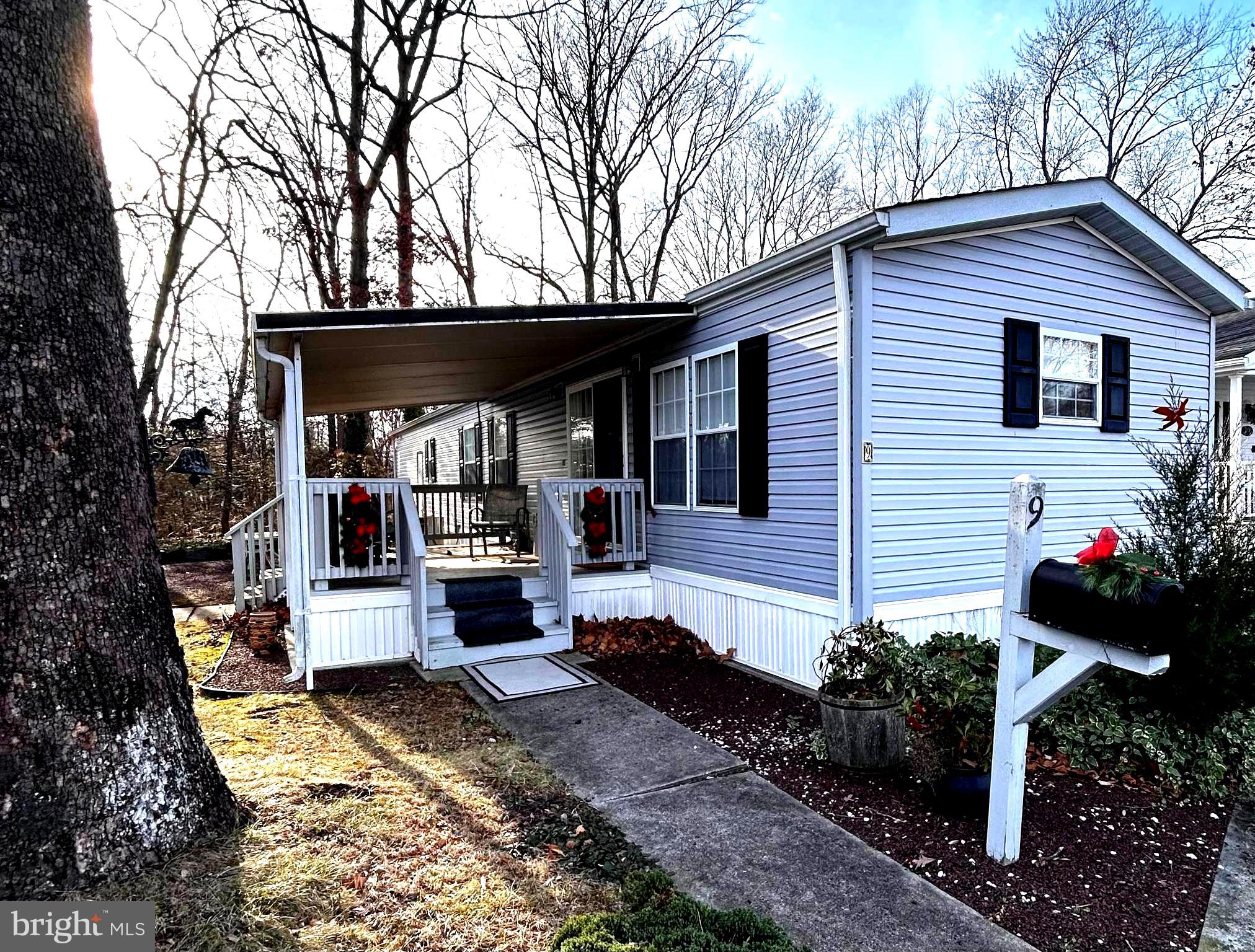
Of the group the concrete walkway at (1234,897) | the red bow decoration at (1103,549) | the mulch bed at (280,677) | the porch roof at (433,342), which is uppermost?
the porch roof at (433,342)

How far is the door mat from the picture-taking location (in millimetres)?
5406

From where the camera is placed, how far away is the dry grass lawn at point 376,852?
2436mm

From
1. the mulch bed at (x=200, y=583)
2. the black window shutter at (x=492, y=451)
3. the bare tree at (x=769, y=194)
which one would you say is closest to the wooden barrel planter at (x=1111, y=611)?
the mulch bed at (x=200, y=583)

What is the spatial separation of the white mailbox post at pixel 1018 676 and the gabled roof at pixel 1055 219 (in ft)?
8.41

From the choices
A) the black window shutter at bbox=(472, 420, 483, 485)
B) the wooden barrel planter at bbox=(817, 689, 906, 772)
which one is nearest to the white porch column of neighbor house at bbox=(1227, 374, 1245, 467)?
the wooden barrel planter at bbox=(817, 689, 906, 772)

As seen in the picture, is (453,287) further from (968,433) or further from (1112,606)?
(1112,606)

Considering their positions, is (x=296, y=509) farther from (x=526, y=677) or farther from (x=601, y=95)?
(x=601, y=95)

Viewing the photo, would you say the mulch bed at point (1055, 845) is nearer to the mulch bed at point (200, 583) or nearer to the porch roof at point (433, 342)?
the porch roof at point (433, 342)

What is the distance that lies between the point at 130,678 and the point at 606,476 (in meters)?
6.24

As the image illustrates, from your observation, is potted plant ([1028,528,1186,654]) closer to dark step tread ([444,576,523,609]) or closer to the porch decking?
the porch decking

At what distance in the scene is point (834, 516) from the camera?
517 centimetres

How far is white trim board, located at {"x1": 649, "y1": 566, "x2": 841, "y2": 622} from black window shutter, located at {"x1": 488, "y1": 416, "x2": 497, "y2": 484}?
238 inches

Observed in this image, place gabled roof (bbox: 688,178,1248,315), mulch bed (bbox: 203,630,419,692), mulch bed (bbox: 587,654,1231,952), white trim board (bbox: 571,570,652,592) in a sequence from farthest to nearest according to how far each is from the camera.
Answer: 1. white trim board (bbox: 571,570,652,592)
2. mulch bed (bbox: 203,630,419,692)
3. gabled roof (bbox: 688,178,1248,315)
4. mulch bed (bbox: 587,654,1231,952)

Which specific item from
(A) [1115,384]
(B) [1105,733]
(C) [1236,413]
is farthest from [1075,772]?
(C) [1236,413]
